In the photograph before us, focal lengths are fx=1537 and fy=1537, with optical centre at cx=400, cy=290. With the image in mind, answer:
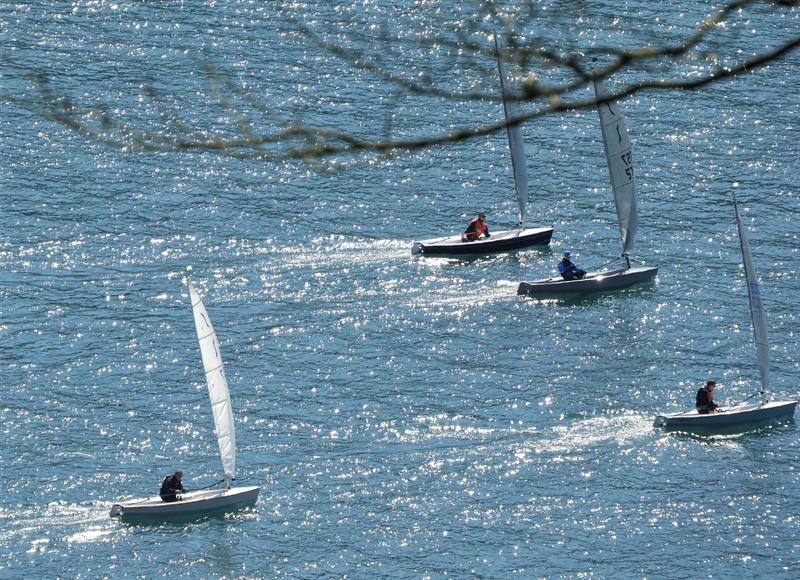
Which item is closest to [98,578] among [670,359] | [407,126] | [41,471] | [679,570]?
[41,471]

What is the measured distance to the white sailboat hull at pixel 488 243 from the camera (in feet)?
239

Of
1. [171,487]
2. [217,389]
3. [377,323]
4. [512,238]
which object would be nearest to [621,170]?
[512,238]

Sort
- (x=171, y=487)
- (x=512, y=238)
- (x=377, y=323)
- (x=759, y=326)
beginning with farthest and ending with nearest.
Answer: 1. (x=512, y=238)
2. (x=377, y=323)
3. (x=759, y=326)
4. (x=171, y=487)

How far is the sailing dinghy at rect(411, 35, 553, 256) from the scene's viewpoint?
7306 cm

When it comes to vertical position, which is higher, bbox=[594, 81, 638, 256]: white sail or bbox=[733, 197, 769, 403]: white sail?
bbox=[594, 81, 638, 256]: white sail

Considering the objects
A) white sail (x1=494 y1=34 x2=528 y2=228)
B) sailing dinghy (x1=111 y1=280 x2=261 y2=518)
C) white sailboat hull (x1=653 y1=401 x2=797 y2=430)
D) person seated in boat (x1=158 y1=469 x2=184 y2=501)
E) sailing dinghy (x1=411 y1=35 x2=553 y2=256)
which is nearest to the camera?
sailing dinghy (x1=111 y1=280 x2=261 y2=518)

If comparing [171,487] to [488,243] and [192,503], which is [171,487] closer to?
[192,503]

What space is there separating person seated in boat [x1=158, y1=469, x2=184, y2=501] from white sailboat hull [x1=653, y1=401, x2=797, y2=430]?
1754 centimetres

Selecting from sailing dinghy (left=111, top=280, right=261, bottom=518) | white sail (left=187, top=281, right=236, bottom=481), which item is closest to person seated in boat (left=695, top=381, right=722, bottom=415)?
sailing dinghy (left=111, top=280, right=261, bottom=518)

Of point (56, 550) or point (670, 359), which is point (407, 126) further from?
point (56, 550)

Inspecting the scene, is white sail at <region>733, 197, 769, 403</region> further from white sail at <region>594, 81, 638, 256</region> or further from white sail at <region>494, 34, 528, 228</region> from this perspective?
white sail at <region>494, 34, 528, 228</region>

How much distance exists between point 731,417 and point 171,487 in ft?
66.9

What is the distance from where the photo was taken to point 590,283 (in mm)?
70312

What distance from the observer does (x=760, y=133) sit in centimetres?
8369
